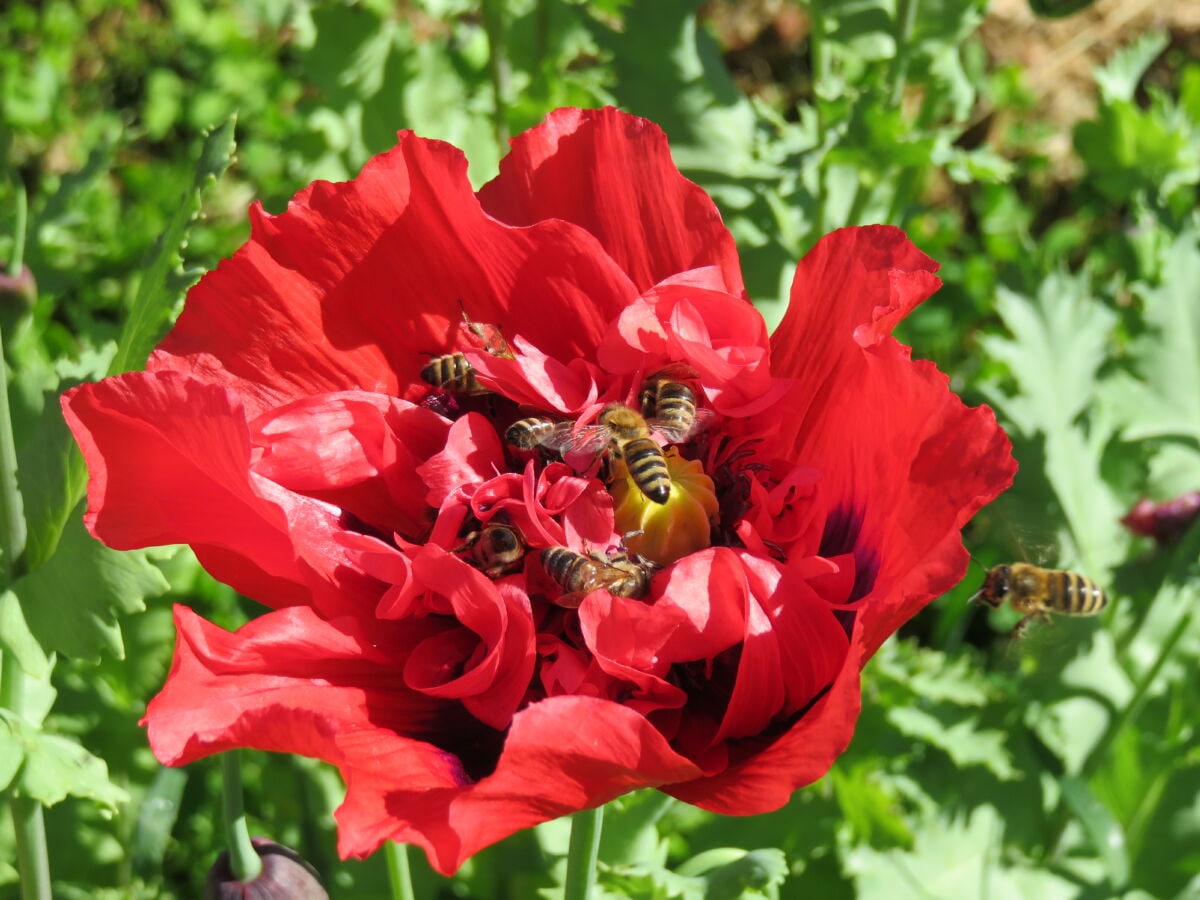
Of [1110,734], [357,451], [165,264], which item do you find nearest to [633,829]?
[357,451]

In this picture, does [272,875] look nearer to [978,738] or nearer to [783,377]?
[783,377]

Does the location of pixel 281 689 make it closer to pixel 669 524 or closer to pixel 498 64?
pixel 669 524

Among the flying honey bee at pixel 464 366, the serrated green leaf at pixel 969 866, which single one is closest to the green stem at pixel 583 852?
the flying honey bee at pixel 464 366

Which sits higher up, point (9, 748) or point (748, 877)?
point (9, 748)

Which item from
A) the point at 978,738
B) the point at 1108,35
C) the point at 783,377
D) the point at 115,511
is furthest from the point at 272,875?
the point at 1108,35

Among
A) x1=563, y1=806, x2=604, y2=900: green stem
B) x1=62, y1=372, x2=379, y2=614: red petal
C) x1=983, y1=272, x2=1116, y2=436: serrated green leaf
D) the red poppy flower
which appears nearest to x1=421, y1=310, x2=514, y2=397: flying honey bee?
the red poppy flower

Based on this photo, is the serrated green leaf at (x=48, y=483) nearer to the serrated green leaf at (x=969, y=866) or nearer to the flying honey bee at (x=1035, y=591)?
the flying honey bee at (x=1035, y=591)
